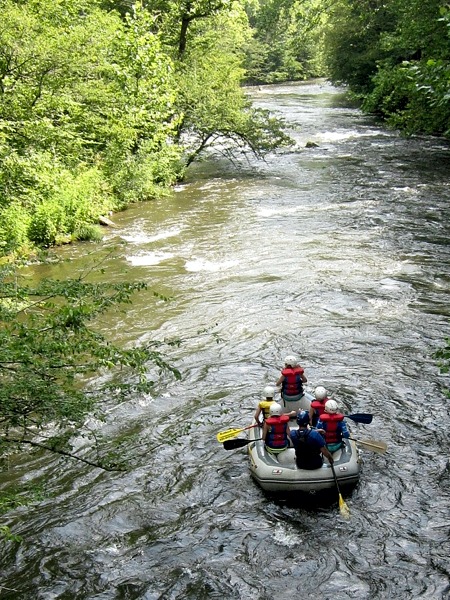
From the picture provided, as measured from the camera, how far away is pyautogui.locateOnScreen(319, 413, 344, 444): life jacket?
25.0 feet

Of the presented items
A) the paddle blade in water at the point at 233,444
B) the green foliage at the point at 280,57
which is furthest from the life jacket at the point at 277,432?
the green foliage at the point at 280,57

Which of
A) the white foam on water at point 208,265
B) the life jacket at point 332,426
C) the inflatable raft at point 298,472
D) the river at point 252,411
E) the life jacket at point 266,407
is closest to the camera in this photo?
the river at point 252,411

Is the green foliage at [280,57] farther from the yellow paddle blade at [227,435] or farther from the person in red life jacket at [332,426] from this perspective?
the person in red life jacket at [332,426]

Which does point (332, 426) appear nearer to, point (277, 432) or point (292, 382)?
point (277, 432)

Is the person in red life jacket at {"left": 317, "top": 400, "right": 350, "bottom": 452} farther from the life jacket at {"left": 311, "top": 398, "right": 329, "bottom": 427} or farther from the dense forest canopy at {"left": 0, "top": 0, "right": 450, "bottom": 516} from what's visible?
the dense forest canopy at {"left": 0, "top": 0, "right": 450, "bottom": 516}

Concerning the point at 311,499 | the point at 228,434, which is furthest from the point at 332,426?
the point at 228,434

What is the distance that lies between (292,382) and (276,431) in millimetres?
1193

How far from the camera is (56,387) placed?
5230 mm

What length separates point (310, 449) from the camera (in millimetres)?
7332

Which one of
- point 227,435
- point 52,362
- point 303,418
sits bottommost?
point 227,435

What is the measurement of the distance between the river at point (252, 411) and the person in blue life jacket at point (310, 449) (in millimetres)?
496

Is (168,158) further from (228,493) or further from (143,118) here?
(228,493)

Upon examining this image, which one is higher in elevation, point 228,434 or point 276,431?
point 276,431

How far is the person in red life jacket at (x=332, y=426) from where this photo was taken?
762 cm
